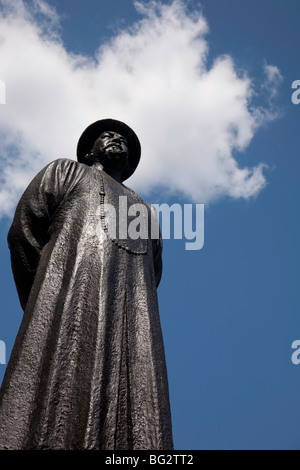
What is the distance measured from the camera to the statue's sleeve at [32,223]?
198 inches

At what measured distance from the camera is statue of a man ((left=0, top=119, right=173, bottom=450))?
3.59 m

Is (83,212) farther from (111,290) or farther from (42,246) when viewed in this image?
(111,290)

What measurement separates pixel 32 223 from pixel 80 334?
5.22ft

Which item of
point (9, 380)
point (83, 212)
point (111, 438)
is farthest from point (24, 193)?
point (111, 438)

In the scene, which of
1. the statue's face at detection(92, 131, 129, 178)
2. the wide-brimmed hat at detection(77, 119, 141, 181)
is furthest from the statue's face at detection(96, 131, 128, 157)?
A: the wide-brimmed hat at detection(77, 119, 141, 181)

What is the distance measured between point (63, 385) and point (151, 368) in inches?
31.0

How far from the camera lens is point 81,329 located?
157 inches

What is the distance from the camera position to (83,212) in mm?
4996

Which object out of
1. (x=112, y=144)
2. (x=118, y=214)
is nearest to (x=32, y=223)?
(x=118, y=214)

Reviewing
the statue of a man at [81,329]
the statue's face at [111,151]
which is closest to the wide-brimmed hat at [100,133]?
the statue's face at [111,151]

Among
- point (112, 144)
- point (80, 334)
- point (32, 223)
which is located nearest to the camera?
point (80, 334)

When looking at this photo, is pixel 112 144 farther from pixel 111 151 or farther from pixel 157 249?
pixel 157 249

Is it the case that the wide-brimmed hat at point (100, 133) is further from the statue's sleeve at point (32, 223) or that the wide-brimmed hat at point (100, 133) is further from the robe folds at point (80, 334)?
the robe folds at point (80, 334)
